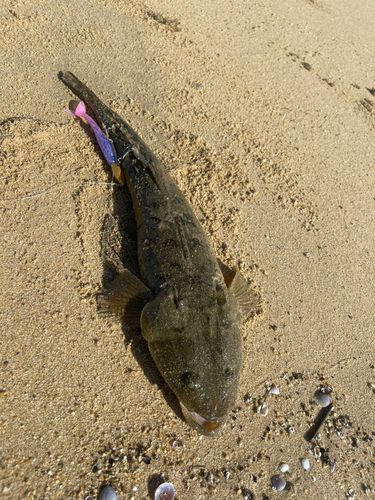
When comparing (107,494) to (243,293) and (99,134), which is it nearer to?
(243,293)

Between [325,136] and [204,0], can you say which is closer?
[325,136]

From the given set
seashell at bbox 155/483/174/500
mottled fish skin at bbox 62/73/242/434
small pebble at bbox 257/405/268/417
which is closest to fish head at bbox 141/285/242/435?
mottled fish skin at bbox 62/73/242/434

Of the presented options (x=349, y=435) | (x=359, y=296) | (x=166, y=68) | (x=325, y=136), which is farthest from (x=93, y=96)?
(x=349, y=435)

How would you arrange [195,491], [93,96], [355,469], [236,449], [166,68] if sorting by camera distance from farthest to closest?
[166,68] → [93,96] → [355,469] → [236,449] → [195,491]

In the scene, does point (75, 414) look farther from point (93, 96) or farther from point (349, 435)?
point (93, 96)

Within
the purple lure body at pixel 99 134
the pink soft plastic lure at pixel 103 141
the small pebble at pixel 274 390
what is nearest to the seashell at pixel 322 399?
the small pebble at pixel 274 390
